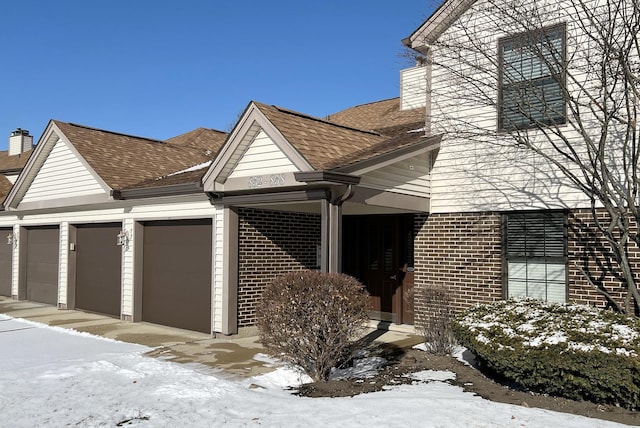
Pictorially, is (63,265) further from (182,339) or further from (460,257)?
(460,257)

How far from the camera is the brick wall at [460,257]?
31.4 ft

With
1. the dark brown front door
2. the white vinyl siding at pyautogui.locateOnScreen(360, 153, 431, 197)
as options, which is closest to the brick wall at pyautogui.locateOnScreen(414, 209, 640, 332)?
the white vinyl siding at pyautogui.locateOnScreen(360, 153, 431, 197)

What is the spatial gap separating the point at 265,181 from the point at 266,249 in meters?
2.16

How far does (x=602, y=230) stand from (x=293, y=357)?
187 inches

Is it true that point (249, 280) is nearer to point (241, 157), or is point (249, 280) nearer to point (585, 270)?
point (241, 157)

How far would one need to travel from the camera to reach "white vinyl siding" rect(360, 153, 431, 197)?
9055 mm

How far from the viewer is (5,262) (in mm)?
17906

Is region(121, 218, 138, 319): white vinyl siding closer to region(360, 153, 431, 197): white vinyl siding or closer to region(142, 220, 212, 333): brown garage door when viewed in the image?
region(142, 220, 212, 333): brown garage door

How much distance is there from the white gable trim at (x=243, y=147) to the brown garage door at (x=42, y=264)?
7.75 m

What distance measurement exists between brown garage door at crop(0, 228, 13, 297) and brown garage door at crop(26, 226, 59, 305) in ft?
4.53

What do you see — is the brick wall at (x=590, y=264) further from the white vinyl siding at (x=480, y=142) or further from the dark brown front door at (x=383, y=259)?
the dark brown front door at (x=383, y=259)

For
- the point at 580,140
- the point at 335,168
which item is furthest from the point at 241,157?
the point at 580,140

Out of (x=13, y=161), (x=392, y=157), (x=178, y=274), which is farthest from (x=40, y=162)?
(x=13, y=161)

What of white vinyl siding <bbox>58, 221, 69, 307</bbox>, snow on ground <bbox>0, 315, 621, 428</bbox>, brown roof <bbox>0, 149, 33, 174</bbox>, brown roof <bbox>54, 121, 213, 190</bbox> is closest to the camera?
snow on ground <bbox>0, 315, 621, 428</bbox>
